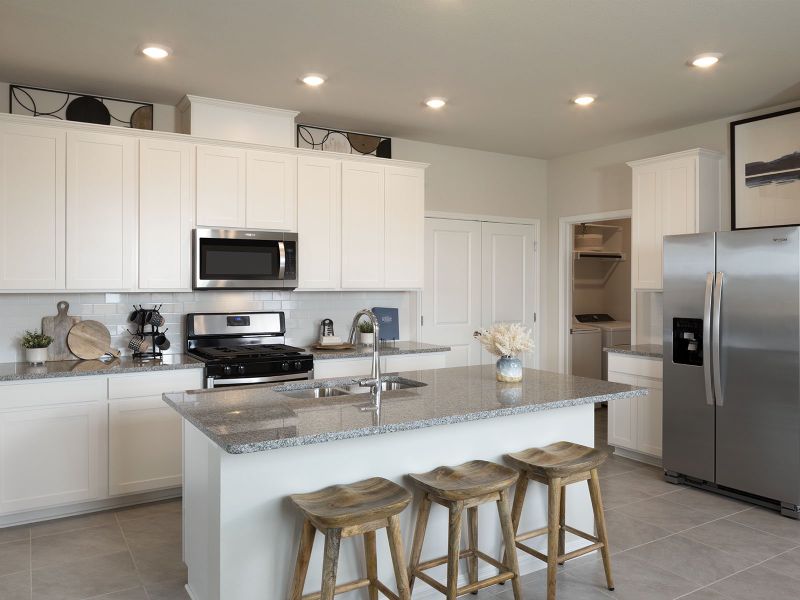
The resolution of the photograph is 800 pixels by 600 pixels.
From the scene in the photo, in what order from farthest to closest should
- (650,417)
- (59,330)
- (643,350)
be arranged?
(643,350) < (650,417) < (59,330)

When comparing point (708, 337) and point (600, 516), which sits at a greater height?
point (708, 337)

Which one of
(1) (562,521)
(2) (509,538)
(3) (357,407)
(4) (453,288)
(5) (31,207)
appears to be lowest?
(1) (562,521)

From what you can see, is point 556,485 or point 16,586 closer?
point 556,485

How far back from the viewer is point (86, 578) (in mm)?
2875

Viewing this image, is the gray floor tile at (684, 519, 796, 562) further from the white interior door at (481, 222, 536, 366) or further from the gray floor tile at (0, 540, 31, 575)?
the gray floor tile at (0, 540, 31, 575)

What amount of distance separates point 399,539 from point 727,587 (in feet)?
5.48

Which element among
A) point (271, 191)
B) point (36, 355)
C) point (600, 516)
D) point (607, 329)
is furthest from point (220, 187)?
point (607, 329)

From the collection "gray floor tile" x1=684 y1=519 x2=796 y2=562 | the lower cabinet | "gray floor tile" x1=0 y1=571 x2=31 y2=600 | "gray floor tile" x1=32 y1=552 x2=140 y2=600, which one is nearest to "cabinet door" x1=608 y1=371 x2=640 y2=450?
the lower cabinet

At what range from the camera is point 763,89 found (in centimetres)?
401

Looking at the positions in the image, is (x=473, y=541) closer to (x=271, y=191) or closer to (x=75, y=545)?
(x=75, y=545)

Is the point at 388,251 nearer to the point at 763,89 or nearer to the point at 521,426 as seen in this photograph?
the point at 521,426

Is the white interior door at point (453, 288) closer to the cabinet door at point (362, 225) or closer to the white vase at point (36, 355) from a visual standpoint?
the cabinet door at point (362, 225)

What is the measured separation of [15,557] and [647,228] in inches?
183

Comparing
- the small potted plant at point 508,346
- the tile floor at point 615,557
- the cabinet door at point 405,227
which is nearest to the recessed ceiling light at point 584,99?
the cabinet door at point 405,227
